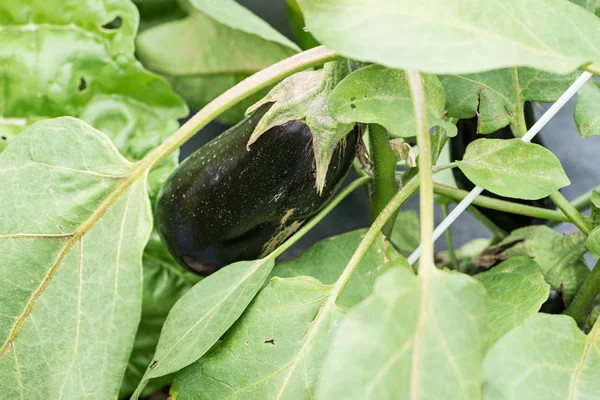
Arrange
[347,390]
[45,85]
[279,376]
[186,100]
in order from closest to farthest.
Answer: [347,390] → [279,376] → [45,85] → [186,100]

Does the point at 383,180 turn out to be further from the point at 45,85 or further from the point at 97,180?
the point at 45,85

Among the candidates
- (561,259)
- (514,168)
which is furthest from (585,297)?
(514,168)

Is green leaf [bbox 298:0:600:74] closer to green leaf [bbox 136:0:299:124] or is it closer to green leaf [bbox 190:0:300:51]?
green leaf [bbox 190:0:300:51]

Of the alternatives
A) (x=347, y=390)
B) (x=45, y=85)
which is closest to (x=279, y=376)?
(x=347, y=390)

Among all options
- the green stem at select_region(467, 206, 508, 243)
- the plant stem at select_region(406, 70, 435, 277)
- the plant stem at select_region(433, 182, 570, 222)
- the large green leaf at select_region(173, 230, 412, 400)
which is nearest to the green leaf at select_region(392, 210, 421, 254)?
the green stem at select_region(467, 206, 508, 243)

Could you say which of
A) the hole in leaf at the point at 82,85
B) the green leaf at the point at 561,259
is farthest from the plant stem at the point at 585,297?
the hole in leaf at the point at 82,85

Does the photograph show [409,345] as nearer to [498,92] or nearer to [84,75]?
[498,92]
